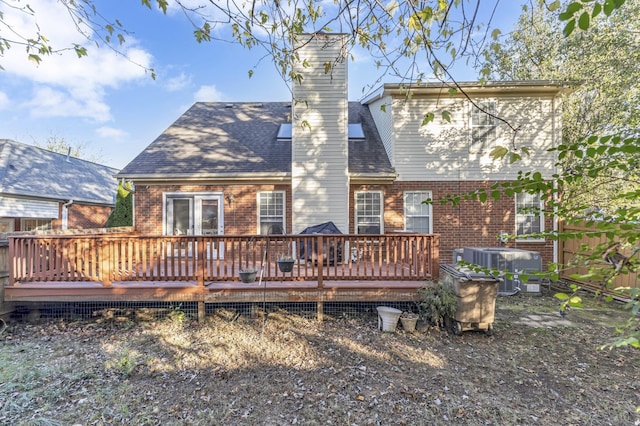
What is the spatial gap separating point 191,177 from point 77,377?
5242 mm

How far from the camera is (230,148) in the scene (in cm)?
919

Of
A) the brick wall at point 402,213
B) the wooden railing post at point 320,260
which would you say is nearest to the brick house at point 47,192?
the brick wall at point 402,213

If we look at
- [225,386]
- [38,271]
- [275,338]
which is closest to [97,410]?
[225,386]

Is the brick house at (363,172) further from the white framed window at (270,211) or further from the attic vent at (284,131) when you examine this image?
the attic vent at (284,131)

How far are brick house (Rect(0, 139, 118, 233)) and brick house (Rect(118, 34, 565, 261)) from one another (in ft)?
21.9

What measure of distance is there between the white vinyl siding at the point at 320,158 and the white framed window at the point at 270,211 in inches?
29.7

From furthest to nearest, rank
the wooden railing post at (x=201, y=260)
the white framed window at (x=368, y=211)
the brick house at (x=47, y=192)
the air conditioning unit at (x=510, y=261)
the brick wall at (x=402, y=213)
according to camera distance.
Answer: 1. the brick house at (x=47, y=192)
2. the white framed window at (x=368, y=211)
3. the brick wall at (x=402, y=213)
4. the air conditioning unit at (x=510, y=261)
5. the wooden railing post at (x=201, y=260)

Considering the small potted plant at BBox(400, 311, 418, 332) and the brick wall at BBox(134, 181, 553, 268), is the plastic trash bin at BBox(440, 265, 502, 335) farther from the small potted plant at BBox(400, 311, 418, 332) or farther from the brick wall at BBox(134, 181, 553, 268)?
the brick wall at BBox(134, 181, 553, 268)

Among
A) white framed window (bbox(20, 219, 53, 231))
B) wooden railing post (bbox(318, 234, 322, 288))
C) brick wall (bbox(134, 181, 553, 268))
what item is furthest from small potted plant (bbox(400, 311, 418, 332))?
white framed window (bbox(20, 219, 53, 231))

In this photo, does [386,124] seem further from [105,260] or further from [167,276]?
[105,260]

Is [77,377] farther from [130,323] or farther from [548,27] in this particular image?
[548,27]

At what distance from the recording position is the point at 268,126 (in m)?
10.4

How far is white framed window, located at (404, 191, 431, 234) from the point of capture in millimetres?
8664

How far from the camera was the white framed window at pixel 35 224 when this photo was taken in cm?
1174
